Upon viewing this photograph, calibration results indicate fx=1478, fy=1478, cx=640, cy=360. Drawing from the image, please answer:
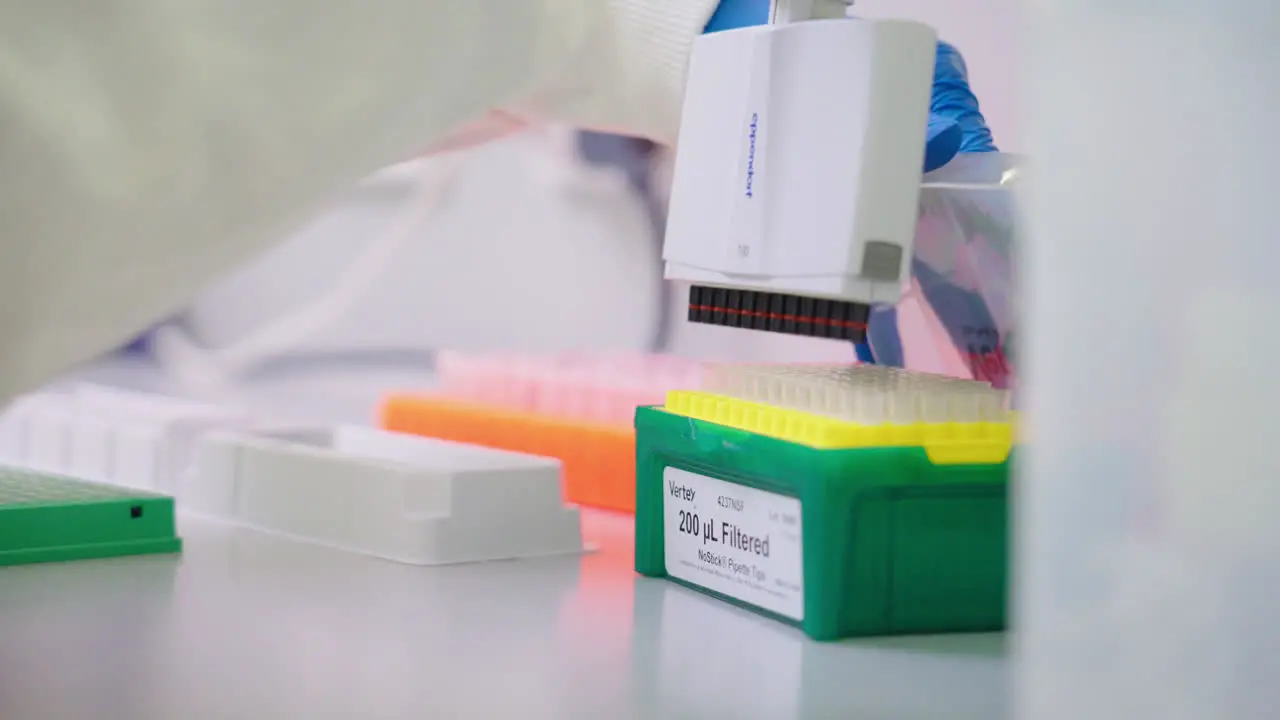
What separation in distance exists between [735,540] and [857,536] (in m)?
0.08

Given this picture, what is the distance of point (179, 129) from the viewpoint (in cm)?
36

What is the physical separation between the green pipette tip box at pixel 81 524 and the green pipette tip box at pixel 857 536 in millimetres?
303

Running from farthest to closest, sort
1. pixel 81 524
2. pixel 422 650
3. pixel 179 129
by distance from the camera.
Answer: pixel 81 524
pixel 422 650
pixel 179 129

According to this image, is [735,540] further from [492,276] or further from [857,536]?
[492,276]

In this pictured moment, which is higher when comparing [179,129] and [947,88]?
[947,88]

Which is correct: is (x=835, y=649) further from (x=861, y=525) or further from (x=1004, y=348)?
(x=1004, y=348)

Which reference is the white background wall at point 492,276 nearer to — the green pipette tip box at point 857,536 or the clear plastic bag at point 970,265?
the clear plastic bag at point 970,265

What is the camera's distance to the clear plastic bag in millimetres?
720

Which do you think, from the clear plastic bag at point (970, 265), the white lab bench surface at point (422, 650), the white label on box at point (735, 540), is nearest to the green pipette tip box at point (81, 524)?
the white lab bench surface at point (422, 650)

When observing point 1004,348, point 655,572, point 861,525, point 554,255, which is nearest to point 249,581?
point 655,572

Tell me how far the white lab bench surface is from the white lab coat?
0.52 ft

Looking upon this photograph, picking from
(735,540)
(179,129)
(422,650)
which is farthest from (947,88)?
(179,129)

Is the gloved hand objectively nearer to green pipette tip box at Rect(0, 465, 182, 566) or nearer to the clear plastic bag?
the clear plastic bag

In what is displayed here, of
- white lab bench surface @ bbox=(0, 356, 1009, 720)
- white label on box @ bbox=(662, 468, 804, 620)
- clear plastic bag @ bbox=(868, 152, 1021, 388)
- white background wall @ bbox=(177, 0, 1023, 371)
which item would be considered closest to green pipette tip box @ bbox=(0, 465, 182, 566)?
white lab bench surface @ bbox=(0, 356, 1009, 720)
